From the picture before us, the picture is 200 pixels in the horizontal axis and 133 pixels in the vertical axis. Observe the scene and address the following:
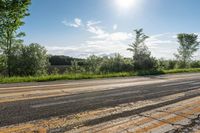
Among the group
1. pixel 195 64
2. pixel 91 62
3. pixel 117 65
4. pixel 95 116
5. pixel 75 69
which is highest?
pixel 91 62

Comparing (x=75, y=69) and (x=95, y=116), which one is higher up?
(x=75, y=69)

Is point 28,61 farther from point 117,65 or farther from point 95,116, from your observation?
point 95,116

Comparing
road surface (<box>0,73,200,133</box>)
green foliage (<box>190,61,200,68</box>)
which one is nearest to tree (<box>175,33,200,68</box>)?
green foliage (<box>190,61,200,68</box>)

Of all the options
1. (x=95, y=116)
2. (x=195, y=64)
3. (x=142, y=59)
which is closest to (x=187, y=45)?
(x=195, y=64)

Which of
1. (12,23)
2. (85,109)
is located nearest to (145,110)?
(85,109)

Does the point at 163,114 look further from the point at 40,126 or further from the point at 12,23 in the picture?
the point at 12,23

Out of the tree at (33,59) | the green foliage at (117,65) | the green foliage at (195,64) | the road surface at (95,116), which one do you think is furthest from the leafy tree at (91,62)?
the road surface at (95,116)

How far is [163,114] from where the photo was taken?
18.6 ft

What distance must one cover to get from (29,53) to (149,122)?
27.8 meters

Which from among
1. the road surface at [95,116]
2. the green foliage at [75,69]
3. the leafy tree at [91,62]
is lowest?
the road surface at [95,116]

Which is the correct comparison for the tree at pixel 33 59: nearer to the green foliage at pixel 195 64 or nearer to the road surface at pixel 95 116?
the road surface at pixel 95 116

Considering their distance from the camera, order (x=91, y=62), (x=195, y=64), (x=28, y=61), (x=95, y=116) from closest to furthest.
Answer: (x=95, y=116)
(x=28, y=61)
(x=91, y=62)
(x=195, y=64)

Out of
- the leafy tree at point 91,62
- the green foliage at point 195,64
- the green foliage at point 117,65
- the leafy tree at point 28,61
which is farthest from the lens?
the green foliage at point 195,64

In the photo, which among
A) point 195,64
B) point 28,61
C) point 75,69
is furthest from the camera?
point 195,64
